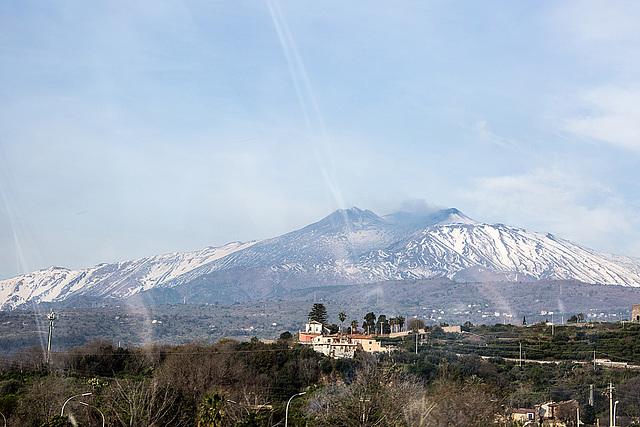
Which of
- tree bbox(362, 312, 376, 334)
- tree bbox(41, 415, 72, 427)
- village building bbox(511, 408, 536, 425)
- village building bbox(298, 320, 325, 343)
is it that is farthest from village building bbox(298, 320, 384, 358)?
tree bbox(41, 415, 72, 427)

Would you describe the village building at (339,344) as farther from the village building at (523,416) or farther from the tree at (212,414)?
the tree at (212,414)

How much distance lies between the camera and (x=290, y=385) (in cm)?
6819

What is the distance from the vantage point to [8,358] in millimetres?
77375

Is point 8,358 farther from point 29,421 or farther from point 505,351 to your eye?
point 505,351

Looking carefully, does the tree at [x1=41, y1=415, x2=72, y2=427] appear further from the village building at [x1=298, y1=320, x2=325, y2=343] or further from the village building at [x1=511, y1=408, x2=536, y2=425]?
the village building at [x1=298, y1=320, x2=325, y2=343]

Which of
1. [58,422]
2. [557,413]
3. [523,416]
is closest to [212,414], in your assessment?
[58,422]

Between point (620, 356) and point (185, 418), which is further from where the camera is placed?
point (620, 356)

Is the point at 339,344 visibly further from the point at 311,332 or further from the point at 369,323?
the point at 369,323

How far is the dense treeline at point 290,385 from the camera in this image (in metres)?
39.9

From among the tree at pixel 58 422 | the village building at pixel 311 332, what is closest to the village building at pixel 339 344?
the village building at pixel 311 332

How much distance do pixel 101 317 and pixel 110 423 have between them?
16017cm

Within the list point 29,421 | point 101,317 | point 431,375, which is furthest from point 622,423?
point 101,317

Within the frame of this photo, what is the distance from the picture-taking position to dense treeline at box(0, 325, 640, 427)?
39.9 metres

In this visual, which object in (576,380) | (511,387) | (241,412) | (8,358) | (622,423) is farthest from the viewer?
(8,358)
